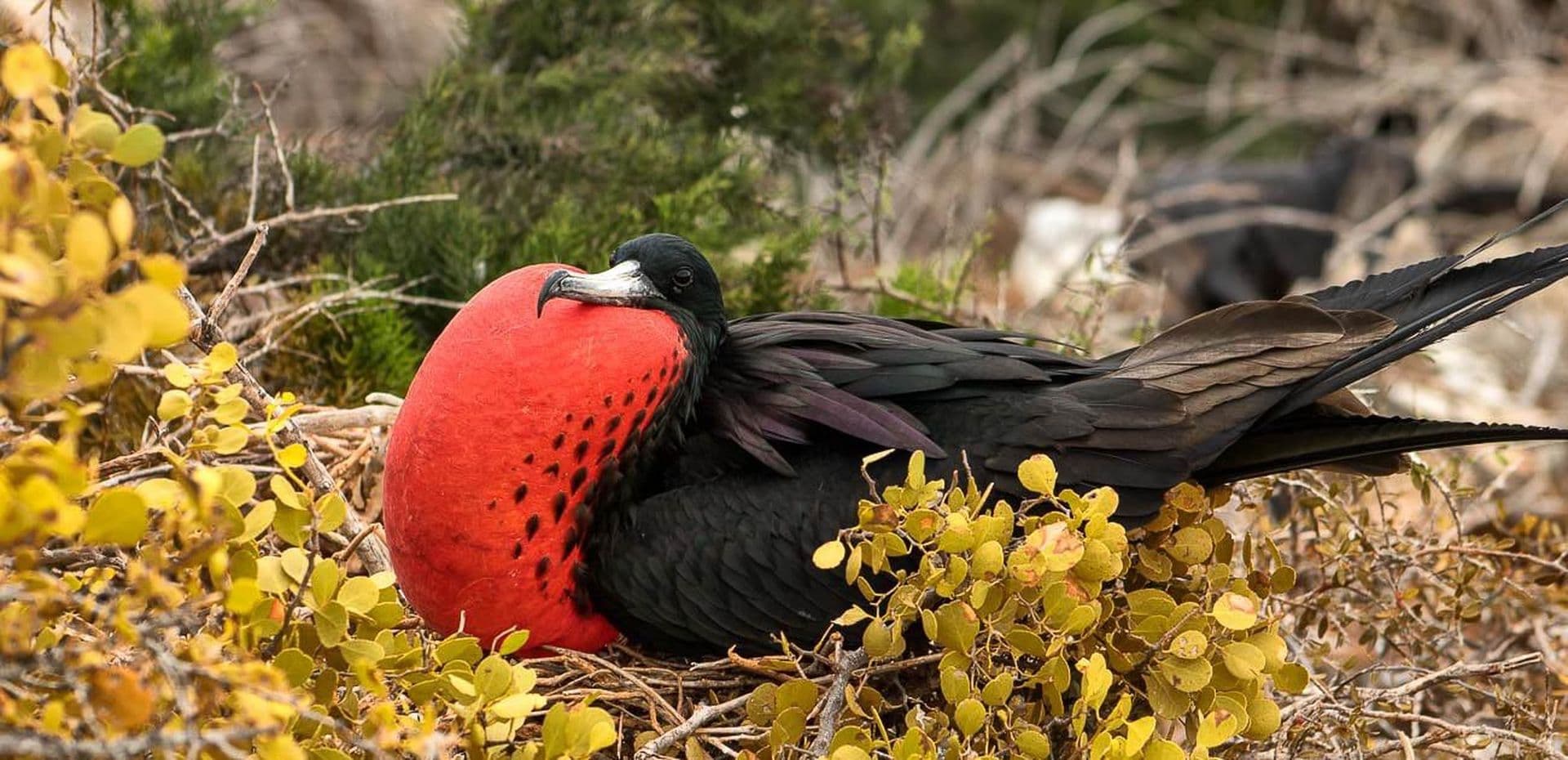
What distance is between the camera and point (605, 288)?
2.15 meters

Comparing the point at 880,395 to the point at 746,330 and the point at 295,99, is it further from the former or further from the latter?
the point at 295,99

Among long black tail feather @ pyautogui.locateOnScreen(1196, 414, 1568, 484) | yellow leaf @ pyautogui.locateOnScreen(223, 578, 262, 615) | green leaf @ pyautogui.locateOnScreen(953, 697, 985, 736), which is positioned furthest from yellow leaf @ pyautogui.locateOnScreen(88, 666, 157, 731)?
long black tail feather @ pyautogui.locateOnScreen(1196, 414, 1568, 484)

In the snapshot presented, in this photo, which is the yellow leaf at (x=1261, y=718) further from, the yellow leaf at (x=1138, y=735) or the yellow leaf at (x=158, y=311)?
the yellow leaf at (x=158, y=311)

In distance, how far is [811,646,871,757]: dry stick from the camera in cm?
184

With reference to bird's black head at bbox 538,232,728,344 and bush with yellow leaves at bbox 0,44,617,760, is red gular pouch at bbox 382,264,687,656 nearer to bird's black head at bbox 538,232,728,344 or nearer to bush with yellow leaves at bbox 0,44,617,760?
bird's black head at bbox 538,232,728,344

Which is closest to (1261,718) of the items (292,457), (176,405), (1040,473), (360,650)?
(1040,473)

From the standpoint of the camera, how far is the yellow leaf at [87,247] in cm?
104

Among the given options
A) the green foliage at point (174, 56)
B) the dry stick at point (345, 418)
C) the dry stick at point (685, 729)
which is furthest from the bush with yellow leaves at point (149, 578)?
the green foliage at point (174, 56)

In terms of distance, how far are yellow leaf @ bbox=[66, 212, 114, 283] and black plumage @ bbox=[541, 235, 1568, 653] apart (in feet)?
3.33

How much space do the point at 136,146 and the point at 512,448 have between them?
91cm

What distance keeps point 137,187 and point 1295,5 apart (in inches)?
288

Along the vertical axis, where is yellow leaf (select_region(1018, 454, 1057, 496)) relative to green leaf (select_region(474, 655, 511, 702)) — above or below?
above

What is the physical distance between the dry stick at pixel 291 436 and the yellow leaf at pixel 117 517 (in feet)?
2.21

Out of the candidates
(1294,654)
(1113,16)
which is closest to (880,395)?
(1294,654)
